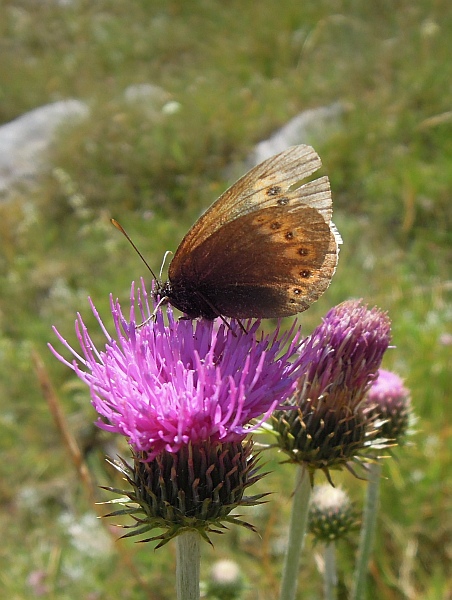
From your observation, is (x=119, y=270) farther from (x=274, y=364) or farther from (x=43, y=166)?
(x=274, y=364)

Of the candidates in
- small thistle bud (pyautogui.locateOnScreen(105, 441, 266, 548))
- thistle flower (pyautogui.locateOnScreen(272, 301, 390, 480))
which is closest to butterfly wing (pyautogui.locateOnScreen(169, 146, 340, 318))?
thistle flower (pyautogui.locateOnScreen(272, 301, 390, 480))

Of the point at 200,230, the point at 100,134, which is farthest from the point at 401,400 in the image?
the point at 100,134

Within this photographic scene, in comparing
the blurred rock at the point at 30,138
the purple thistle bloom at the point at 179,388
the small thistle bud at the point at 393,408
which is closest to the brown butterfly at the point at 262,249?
the purple thistle bloom at the point at 179,388

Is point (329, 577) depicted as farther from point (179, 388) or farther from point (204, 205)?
point (204, 205)

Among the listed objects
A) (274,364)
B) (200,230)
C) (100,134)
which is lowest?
(274,364)

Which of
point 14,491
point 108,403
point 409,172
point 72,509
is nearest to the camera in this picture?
point 108,403

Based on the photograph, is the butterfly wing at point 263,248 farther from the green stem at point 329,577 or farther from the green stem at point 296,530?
the green stem at point 329,577
